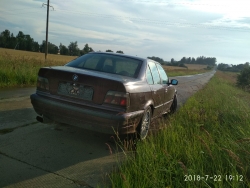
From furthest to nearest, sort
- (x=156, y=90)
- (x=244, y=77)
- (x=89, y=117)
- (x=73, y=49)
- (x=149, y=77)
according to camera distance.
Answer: (x=73, y=49)
(x=244, y=77)
(x=156, y=90)
(x=149, y=77)
(x=89, y=117)

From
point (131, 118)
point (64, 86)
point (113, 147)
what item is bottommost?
point (113, 147)

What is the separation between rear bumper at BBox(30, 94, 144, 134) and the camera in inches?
145

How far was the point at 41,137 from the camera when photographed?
14.1ft

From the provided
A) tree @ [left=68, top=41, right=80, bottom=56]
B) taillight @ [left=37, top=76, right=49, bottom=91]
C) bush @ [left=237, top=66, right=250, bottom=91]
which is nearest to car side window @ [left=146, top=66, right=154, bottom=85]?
taillight @ [left=37, top=76, right=49, bottom=91]

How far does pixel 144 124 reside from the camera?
4594 mm

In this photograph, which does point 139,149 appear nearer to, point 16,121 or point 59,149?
point 59,149

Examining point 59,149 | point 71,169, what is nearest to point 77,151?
point 59,149

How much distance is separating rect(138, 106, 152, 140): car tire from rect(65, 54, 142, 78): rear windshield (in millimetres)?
694

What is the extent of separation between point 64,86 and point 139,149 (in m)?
1.50

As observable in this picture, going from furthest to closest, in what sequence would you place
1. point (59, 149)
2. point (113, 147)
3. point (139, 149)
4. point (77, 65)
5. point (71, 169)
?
point (77, 65) → point (113, 147) → point (59, 149) → point (139, 149) → point (71, 169)

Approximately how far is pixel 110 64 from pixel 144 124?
127 centimetres

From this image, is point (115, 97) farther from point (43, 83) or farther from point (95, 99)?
point (43, 83)

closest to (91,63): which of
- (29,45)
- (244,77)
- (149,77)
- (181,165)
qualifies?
(149,77)

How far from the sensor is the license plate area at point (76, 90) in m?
3.81
